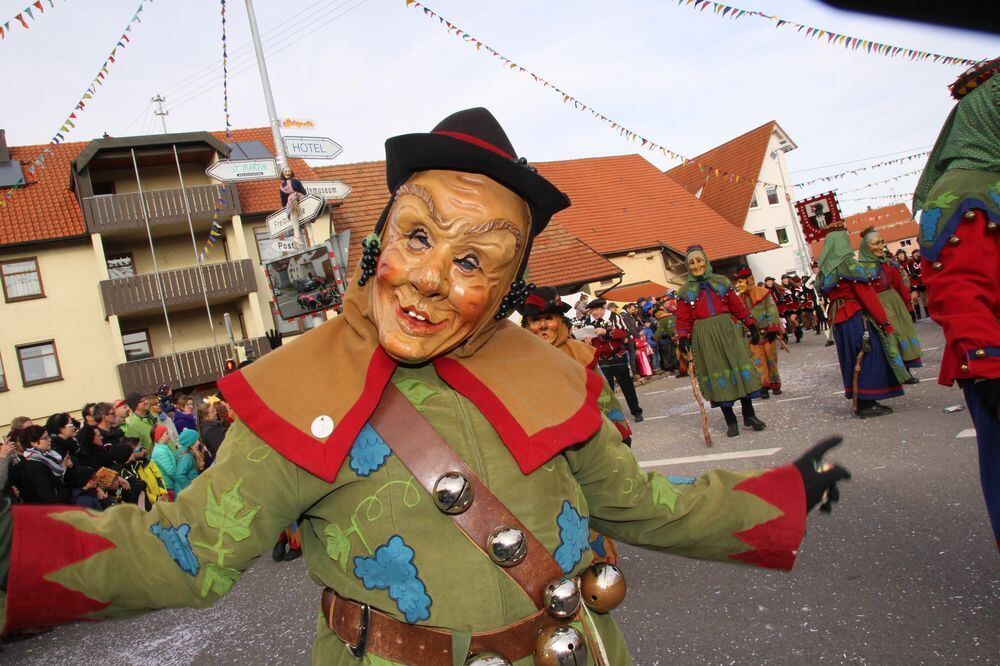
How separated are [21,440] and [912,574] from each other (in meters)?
7.38

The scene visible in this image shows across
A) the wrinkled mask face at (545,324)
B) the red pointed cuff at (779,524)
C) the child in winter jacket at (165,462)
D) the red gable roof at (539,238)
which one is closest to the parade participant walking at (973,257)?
the red pointed cuff at (779,524)

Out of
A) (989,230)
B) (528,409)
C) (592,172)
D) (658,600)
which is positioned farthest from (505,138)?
(592,172)

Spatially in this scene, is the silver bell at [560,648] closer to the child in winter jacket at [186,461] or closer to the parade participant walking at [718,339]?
the parade participant walking at [718,339]

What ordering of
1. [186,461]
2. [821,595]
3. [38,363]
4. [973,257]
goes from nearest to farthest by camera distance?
[973,257]
[821,595]
[186,461]
[38,363]

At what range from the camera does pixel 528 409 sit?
167cm

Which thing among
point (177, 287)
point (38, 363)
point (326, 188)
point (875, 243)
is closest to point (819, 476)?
point (326, 188)

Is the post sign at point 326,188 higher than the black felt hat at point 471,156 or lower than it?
higher

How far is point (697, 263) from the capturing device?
7754mm

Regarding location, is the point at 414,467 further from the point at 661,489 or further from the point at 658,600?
the point at 658,600

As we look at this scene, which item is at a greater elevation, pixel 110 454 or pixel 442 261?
pixel 442 261

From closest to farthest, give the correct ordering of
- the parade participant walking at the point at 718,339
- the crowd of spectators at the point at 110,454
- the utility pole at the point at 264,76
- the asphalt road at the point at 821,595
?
the asphalt road at the point at 821,595
the crowd of spectators at the point at 110,454
the parade participant walking at the point at 718,339
the utility pole at the point at 264,76

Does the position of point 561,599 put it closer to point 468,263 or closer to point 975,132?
point 468,263

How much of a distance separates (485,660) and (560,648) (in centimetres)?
16

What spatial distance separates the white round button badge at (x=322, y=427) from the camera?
1.51 metres
